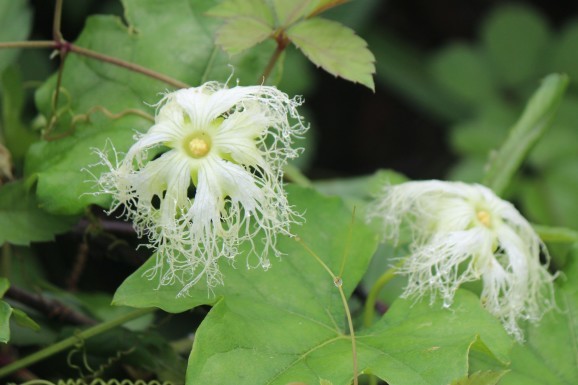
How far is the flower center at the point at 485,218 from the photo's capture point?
2.87 feet

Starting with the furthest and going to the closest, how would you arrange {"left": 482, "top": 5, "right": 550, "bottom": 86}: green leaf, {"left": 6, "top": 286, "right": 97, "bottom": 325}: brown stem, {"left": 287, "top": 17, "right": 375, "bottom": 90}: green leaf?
{"left": 482, "top": 5, "right": 550, "bottom": 86}: green leaf < {"left": 6, "top": 286, "right": 97, "bottom": 325}: brown stem < {"left": 287, "top": 17, "right": 375, "bottom": 90}: green leaf

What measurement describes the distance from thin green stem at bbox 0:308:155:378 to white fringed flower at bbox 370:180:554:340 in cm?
29

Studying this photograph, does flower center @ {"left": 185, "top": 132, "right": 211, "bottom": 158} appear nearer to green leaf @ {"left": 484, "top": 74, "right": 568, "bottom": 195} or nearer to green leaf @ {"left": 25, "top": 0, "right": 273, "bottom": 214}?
green leaf @ {"left": 25, "top": 0, "right": 273, "bottom": 214}

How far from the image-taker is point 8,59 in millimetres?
1101

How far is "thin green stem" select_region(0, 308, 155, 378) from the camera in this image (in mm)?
864

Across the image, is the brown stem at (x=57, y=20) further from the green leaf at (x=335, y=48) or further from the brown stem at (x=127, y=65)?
the green leaf at (x=335, y=48)

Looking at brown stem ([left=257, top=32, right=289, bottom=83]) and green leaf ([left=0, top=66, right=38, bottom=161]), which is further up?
brown stem ([left=257, top=32, right=289, bottom=83])

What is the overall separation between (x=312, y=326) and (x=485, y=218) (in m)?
0.22

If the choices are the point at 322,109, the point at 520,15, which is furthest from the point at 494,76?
the point at 322,109

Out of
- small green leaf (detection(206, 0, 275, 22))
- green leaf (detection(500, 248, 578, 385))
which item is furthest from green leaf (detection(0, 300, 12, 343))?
green leaf (detection(500, 248, 578, 385))

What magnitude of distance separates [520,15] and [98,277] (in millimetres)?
1693

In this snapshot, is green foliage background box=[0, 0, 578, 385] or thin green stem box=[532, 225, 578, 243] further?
thin green stem box=[532, 225, 578, 243]

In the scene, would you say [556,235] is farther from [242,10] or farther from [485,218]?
[242,10]

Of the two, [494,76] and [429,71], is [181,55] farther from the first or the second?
[429,71]
